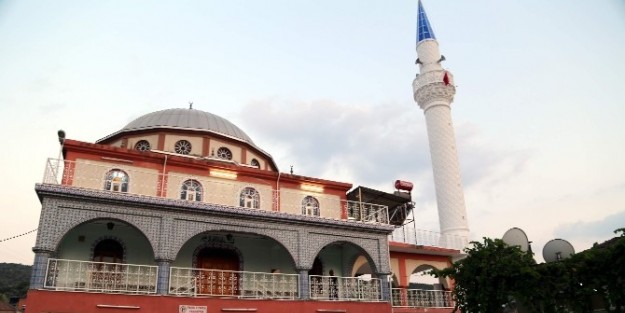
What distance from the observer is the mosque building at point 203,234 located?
13688 millimetres

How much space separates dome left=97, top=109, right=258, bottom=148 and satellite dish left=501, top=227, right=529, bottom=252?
11.0m

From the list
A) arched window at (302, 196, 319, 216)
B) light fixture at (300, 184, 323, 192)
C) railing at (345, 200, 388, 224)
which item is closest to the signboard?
arched window at (302, 196, 319, 216)

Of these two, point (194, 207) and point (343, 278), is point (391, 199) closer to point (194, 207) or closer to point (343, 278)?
point (343, 278)

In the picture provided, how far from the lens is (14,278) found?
64938 mm

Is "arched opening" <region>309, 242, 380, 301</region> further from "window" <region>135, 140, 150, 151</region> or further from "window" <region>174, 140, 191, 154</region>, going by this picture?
"window" <region>135, 140, 150, 151</region>

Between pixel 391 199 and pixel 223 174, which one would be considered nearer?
pixel 223 174

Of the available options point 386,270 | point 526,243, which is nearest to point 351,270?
point 386,270

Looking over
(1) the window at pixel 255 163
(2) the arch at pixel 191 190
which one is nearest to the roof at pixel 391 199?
(1) the window at pixel 255 163

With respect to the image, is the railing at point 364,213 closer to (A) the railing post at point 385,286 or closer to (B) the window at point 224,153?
(A) the railing post at point 385,286

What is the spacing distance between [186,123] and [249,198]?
16.2ft

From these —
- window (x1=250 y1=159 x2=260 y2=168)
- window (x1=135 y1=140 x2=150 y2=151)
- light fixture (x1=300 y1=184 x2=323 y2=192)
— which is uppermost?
window (x1=135 y1=140 x2=150 y2=151)

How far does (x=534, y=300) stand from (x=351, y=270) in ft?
28.3

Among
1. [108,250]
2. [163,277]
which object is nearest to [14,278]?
[108,250]

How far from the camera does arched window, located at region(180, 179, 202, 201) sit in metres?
16.6
